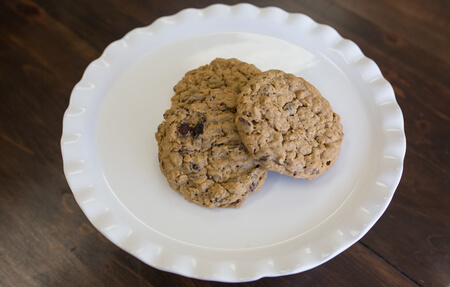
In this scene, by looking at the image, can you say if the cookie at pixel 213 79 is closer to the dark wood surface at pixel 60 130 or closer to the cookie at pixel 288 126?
the cookie at pixel 288 126

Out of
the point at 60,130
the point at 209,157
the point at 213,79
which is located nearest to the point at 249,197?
the point at 209,157

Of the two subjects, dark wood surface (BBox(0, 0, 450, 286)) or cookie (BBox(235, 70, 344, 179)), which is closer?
cookie (BBox(235, 70, 344, 179))

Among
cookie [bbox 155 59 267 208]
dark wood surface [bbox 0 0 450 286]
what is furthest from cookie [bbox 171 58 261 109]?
dark wood surface [bbox 0 0 450 286]

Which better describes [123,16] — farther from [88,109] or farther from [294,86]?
[294,86]

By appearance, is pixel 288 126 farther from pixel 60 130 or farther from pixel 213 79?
pixel 60 130

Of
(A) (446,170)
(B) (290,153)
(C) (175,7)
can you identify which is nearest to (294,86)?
(B) (290,153)

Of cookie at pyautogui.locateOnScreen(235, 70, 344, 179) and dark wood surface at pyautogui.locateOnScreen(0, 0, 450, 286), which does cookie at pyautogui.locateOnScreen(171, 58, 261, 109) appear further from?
dark wood surface at pyautogui.locateOnScreen(0, 0, 450, 286)
